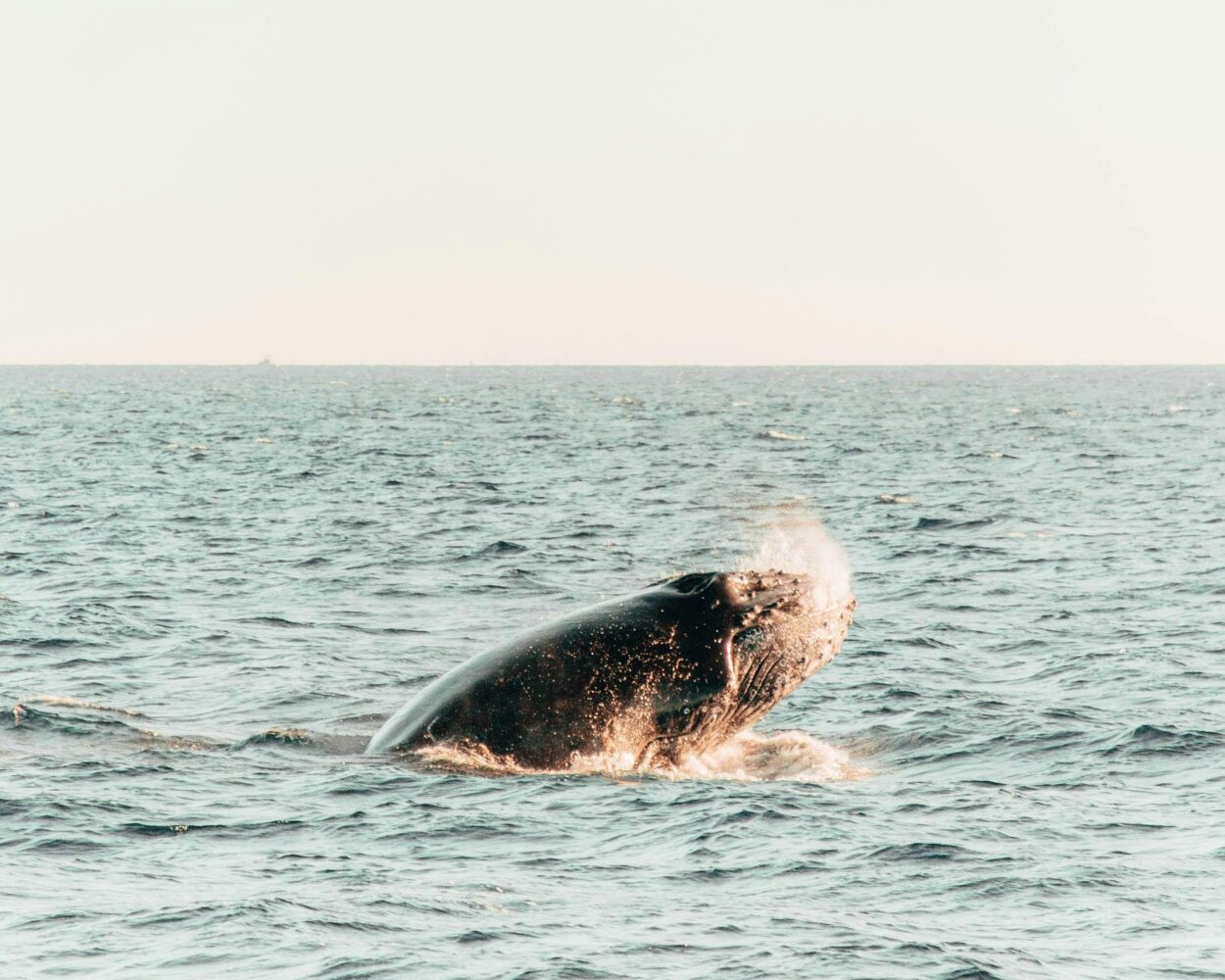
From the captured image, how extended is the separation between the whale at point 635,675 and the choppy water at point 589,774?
0.38 m

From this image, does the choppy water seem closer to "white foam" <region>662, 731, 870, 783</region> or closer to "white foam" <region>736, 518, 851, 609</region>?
"white foam" <region>662, 731, 870, 783</region>

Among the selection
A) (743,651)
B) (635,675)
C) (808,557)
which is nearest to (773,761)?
(743,651)

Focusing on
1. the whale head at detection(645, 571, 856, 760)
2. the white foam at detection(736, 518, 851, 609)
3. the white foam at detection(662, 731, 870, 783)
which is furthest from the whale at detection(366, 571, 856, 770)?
the white foam at detection(662, 731, 870, 783)

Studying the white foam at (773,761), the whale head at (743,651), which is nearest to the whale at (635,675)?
the whale head at (743,651)

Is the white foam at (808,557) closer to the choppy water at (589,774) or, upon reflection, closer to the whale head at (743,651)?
the whale head at (743,651)

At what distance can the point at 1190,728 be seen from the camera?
18.5 meters

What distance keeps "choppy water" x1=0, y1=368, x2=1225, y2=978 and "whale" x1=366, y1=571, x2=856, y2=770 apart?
1.26ft

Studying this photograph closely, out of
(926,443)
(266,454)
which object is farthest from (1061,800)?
(926,443)

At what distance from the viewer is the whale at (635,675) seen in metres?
14.5

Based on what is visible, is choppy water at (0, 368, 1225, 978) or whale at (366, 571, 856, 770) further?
whale at (366, 571, 856, 770)

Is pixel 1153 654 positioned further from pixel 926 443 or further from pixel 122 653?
pixel 926 443

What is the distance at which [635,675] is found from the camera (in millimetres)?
14547

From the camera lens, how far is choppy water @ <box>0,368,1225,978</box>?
11.6 metres

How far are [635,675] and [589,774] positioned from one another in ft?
3.62
